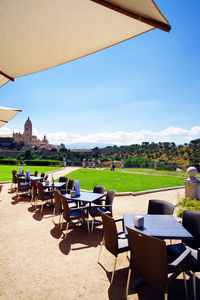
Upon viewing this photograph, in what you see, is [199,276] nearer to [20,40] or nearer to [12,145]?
[20,40]

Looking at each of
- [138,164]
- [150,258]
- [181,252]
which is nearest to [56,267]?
[150,258]

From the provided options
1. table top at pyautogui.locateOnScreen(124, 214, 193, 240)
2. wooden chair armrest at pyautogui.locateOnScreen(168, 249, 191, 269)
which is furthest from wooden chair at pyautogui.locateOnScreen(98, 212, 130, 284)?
wooden chair armrest at pyautogui.locateOnScreen(168, 249, 191, 269)

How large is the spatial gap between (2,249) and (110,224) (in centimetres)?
248

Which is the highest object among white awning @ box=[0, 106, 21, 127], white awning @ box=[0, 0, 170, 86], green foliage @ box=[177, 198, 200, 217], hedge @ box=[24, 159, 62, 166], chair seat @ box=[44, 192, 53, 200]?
white awning @ box=[0, 0, 170, 86]

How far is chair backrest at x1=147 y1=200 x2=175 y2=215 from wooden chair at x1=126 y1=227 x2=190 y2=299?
1.42m

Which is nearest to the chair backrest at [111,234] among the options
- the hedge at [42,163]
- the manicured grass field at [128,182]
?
the manicured grass field at [128,182]

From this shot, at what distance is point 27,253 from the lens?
332 centimetres

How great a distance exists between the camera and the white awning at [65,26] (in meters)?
1.60

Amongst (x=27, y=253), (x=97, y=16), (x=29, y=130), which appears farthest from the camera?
(x=29, y=130)

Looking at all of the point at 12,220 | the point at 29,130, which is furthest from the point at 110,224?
the point at 29,130

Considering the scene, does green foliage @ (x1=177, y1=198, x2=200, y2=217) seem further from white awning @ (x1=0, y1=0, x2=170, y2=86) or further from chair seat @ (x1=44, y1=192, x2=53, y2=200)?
white awning @ (x1=0, y1=0, x2=170, y2=86)

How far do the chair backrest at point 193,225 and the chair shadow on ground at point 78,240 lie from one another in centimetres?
194

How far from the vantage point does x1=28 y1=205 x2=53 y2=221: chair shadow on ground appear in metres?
5.26

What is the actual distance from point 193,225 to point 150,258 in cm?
143
